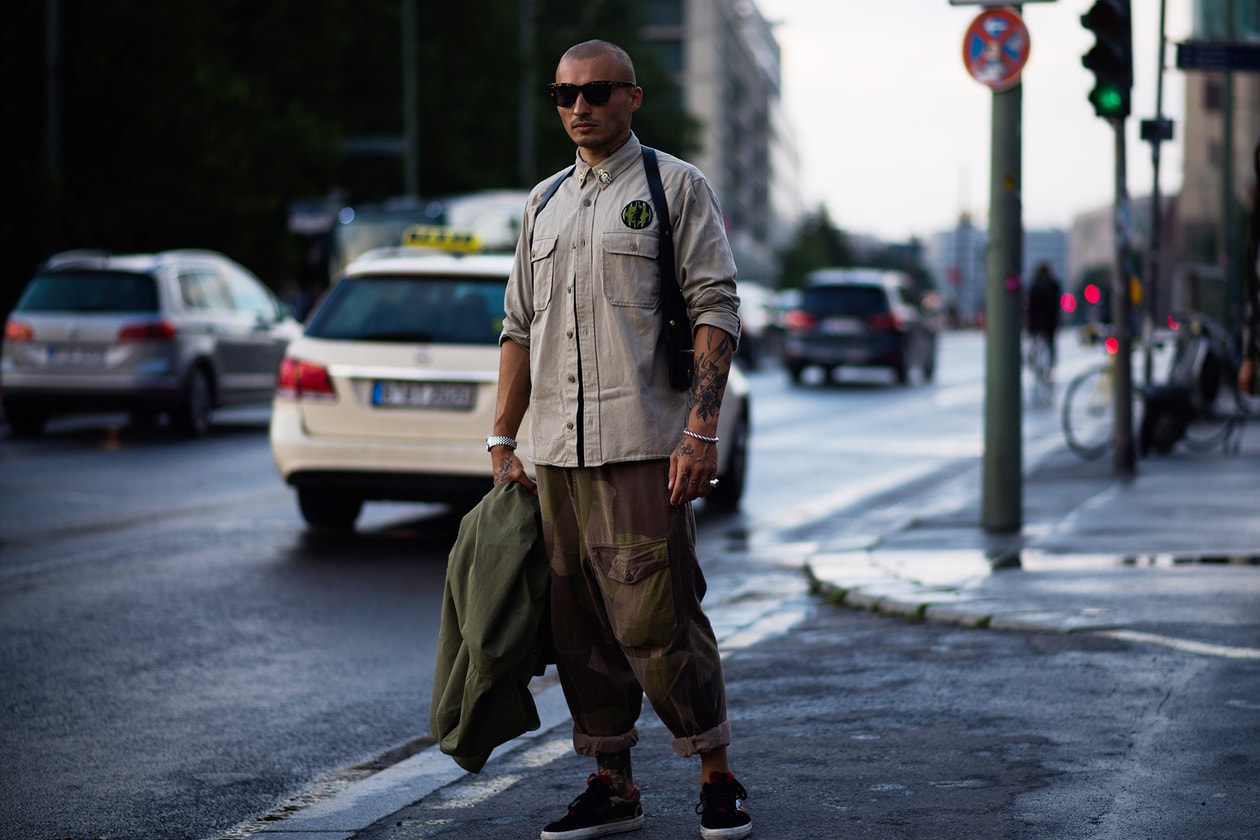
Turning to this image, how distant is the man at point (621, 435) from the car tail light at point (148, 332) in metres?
13.9

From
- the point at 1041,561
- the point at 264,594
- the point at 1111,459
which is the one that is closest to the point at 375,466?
the point at 264,594

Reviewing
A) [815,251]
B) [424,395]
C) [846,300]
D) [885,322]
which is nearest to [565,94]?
[424,395]

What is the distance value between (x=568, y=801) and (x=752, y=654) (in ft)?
7.11

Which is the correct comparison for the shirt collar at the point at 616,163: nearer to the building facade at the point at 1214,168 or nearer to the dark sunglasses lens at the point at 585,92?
the dark sunglasses lens at the point at 585,92

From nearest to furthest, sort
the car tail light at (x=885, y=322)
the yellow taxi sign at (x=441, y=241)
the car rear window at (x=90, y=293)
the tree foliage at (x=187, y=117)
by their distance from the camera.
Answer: the yellow taxi sign at (x=441, y=241) < the car rear window at (x=90, y=293) < the tree foliage at (x=187, y=117) < the car tail light at (x=885, y=322)

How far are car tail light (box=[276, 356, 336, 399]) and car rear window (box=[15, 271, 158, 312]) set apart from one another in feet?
26.4

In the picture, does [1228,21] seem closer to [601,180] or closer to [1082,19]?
[1082,19]

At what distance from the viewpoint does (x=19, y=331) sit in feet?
58.3

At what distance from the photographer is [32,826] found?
466 centimetres

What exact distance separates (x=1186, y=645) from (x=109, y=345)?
43.0 feet

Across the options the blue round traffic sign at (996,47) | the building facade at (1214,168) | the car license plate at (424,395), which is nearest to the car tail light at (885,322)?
the building facade at (1214,168)

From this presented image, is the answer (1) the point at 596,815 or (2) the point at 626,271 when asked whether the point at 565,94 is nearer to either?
(2) the point at 626,271

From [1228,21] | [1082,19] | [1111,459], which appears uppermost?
[1228,21]

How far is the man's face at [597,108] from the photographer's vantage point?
4.34 m
